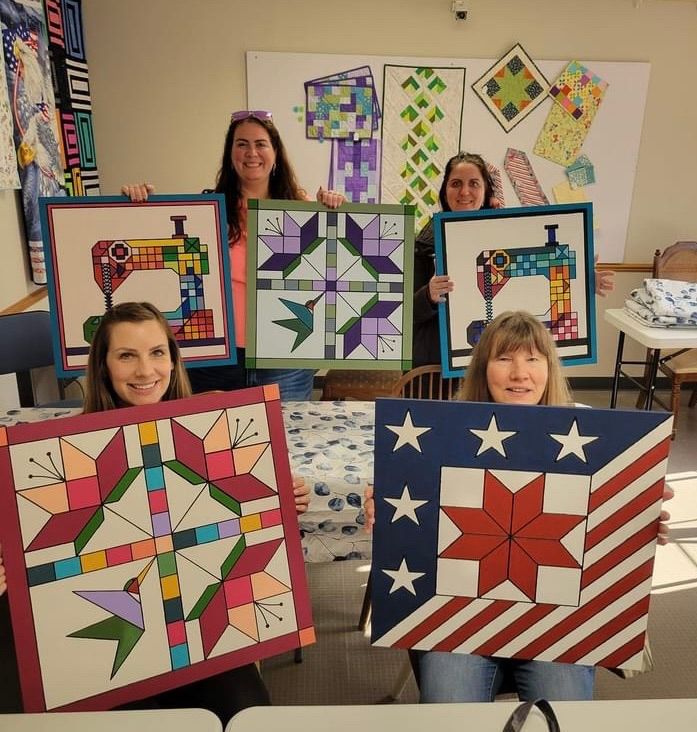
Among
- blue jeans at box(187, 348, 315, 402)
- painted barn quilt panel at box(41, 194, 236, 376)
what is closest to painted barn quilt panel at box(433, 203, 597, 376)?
blue jeans at box(187, 348, 315, 402)

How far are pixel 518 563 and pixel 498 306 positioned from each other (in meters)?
1.00

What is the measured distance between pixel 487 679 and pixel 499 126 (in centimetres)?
352

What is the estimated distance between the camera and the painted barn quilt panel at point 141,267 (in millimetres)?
1767

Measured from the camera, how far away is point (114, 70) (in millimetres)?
3725

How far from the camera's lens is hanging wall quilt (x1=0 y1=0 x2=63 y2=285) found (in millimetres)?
2680

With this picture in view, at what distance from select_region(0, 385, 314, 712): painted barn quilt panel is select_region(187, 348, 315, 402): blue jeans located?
91cm

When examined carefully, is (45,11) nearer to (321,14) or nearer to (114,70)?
(114,70)

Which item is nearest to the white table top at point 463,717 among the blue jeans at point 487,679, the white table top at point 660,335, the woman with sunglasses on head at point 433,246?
the blue jeans at point 487,679

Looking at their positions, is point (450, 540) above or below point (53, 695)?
above

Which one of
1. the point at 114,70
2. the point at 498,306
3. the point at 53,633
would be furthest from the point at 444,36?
the point at 53,633

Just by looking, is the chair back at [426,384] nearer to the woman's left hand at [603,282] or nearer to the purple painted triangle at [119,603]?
the woman's left hand at [603,282]

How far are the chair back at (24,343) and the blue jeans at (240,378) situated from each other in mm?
867

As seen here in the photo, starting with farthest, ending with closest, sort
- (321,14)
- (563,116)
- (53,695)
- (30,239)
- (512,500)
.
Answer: (563,116) → (321,14) → (30,239) → (512,500) → (53,695)

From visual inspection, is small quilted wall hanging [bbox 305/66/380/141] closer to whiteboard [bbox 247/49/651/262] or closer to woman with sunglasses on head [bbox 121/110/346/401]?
whiteboard [bbox 247/49/651/262]
